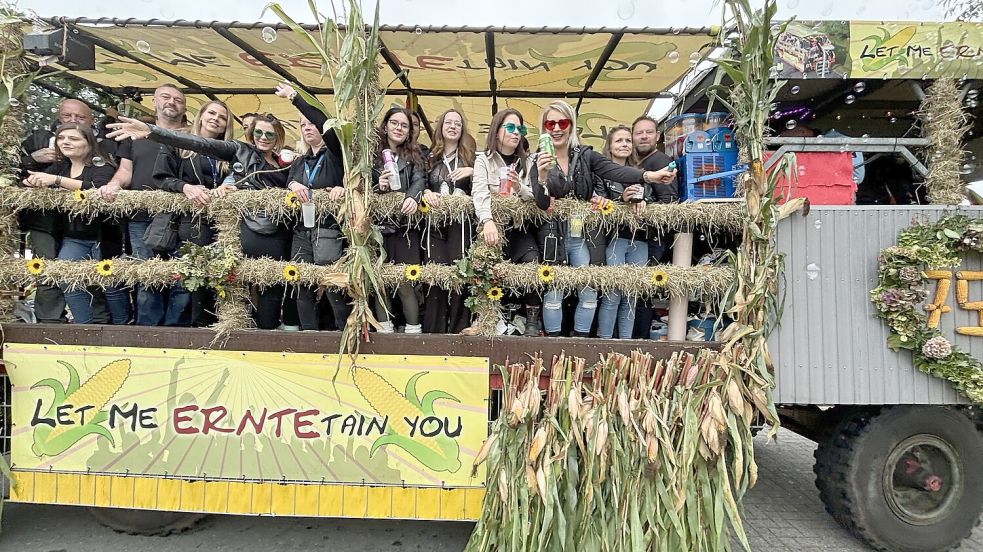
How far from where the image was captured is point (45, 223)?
10.2ft

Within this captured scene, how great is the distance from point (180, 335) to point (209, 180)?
124 centimetres

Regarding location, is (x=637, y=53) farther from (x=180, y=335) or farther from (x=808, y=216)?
(x=180, y=335)

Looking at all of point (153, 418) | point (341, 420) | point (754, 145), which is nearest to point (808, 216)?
point (754, 145)

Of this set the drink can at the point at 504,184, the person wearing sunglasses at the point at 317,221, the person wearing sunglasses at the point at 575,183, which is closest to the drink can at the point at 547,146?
the person wearing sunglasses at the point at 575,183

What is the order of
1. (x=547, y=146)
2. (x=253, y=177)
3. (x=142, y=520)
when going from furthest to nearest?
(x=253, y=177) < (x=142, y=520) < (x=547, y=146)

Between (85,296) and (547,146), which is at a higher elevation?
(547,146)

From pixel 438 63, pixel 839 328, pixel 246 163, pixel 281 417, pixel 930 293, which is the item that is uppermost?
pixel 438 63

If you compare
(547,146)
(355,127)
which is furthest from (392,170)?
(547,146)

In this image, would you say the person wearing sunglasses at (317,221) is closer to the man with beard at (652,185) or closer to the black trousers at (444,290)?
the black trousers at (444,290)

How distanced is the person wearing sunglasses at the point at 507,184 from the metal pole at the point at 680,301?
0.86 meters

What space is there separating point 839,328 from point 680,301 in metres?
1.03

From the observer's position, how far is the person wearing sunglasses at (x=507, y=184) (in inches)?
111

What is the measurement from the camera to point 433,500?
278 centimetres

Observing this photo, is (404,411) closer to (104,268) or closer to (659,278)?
(659,278)
